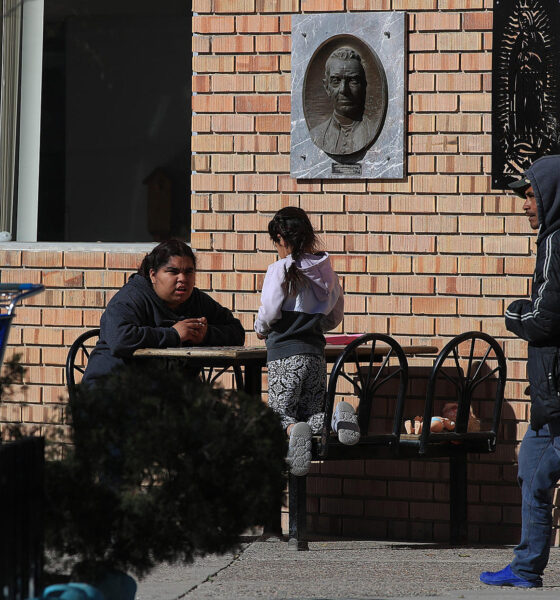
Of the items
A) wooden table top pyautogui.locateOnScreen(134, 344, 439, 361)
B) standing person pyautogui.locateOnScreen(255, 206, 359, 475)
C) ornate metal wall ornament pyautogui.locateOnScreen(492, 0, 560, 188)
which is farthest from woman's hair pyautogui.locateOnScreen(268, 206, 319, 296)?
ornate metal wall ornament pyautogui.locateOnScreen(492, 0, 560, 188)

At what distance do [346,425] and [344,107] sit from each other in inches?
76.7

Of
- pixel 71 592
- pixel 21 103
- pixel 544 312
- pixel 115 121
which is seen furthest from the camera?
pixel 21 103

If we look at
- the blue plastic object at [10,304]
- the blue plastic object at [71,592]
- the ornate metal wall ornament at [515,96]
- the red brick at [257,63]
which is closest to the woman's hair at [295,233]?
the red brick at [257,63]

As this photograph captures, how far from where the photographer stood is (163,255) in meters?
6.48

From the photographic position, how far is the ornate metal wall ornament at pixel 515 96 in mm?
6770

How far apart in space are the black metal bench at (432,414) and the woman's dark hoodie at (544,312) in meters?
0.94

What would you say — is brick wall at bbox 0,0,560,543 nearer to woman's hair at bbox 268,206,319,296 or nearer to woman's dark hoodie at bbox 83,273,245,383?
woman's dark hoodie at bbox 83,273,245,383

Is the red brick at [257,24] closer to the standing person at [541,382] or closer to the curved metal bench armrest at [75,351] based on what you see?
the curved metal bench armrest at [75,351]

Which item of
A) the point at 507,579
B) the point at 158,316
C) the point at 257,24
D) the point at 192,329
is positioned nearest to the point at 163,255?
the point at 158,316

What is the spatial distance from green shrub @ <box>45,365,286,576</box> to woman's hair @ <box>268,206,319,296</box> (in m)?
2.60

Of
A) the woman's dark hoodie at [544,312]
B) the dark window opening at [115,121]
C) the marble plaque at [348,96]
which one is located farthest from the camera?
the dark window opening at [115,121]

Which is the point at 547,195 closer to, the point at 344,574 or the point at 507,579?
the point at 507,579

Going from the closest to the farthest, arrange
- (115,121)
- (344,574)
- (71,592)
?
(71,592) < (344,574) < (115,121)

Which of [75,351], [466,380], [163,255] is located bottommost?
[466,380]
